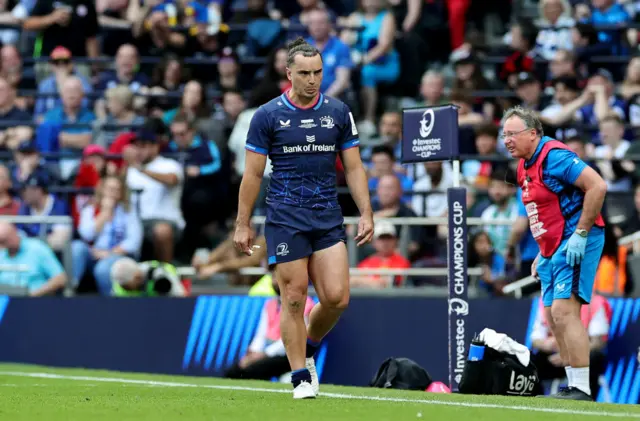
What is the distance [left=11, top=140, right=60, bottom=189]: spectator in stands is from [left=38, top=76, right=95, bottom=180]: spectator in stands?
0.33m

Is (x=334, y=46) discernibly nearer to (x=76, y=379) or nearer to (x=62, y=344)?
(x=62, y=344)

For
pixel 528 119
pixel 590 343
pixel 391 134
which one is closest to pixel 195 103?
pixel 391 134

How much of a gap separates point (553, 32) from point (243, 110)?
4.06m

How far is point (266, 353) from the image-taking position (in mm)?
13938

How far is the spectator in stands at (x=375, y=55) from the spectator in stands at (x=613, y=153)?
338 centimetres

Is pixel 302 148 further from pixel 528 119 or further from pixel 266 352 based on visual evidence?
pixel 266 352

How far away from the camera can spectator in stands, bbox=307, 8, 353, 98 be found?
57.2 feet

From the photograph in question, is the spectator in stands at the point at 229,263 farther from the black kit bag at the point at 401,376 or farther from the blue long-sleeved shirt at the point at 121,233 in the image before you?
the black kit bag at the point at 401,376

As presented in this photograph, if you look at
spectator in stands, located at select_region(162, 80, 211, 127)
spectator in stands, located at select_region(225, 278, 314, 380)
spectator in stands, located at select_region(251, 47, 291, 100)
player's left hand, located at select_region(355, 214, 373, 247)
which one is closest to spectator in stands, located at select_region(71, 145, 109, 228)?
spectator in stands, located at select_region(162, 80, 211, 127)

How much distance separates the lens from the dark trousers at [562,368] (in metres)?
12.5

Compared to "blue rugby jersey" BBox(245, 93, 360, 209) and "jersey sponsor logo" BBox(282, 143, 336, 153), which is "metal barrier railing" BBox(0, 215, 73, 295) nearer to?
"blue rugby jersey" BBox(245, 93, 360, 209)

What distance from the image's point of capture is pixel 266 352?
14.0m

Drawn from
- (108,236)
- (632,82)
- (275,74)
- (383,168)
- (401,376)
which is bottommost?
(401,376)

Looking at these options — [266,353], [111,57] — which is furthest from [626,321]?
[111,57]
